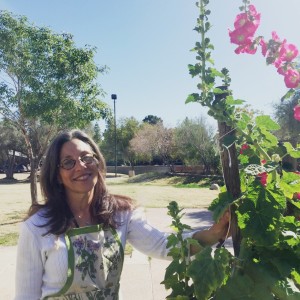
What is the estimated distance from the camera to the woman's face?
2.19 meters

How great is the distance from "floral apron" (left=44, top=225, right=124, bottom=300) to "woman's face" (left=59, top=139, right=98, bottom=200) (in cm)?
24

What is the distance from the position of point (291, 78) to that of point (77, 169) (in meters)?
1.23

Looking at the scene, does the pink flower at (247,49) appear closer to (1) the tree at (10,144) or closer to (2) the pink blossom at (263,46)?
(2) the pink blossom at (263,46)

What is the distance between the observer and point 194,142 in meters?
36.1

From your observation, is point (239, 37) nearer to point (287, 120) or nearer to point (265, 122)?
point (265, 122)

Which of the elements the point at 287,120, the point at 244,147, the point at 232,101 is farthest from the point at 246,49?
the point at 287,120

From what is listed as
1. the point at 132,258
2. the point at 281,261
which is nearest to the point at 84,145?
the point at 281,261

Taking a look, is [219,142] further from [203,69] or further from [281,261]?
[281,261]

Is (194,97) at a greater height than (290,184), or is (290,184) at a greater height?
(194,97)

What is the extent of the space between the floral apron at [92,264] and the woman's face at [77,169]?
240 millimetres

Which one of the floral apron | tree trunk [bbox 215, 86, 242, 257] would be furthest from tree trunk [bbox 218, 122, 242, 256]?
the floral apron

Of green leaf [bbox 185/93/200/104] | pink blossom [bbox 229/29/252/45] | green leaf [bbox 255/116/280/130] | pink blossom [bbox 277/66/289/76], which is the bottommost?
green leaf [bbox 255/116/280/130]

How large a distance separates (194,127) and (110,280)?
34.6 metres

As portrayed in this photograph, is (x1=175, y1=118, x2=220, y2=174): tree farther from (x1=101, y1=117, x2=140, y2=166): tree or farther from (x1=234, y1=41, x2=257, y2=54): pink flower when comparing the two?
(x1=234, y1=41, x2=257, y2=54): pink flower
